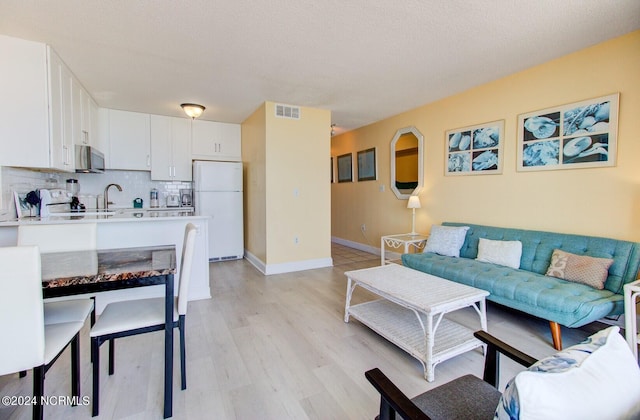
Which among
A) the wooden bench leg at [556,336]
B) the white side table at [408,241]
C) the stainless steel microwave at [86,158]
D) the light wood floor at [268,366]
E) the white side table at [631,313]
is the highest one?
the stainless steel microwave at [86,158]

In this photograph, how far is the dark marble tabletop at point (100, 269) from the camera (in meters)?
1.31

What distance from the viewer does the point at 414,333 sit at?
212 centimetres

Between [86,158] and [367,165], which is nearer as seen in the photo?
[86,158]

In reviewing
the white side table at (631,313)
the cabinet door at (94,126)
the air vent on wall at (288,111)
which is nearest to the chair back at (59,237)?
the cabinet door at (94,126)

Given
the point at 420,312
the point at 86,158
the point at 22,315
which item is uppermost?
the point at 86,158

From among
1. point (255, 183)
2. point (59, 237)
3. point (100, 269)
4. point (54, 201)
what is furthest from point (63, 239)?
point (255, 183)

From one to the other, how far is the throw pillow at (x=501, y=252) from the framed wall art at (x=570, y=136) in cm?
83

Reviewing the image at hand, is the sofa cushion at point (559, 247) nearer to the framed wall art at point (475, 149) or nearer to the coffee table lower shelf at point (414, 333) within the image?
the framed wall art at point (475, 149)

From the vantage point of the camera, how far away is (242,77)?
10.5 ft

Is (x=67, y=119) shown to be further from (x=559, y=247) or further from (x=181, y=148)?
(x=559, y=247)

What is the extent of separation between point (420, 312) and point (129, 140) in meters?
4.77

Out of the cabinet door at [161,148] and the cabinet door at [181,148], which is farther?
the cabinet door at [181,148]

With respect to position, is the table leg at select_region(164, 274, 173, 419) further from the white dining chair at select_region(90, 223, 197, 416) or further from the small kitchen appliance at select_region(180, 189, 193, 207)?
the small kitchen appliance at select_region(180, 189, 193, 207)

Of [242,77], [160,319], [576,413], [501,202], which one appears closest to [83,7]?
[242,77]
